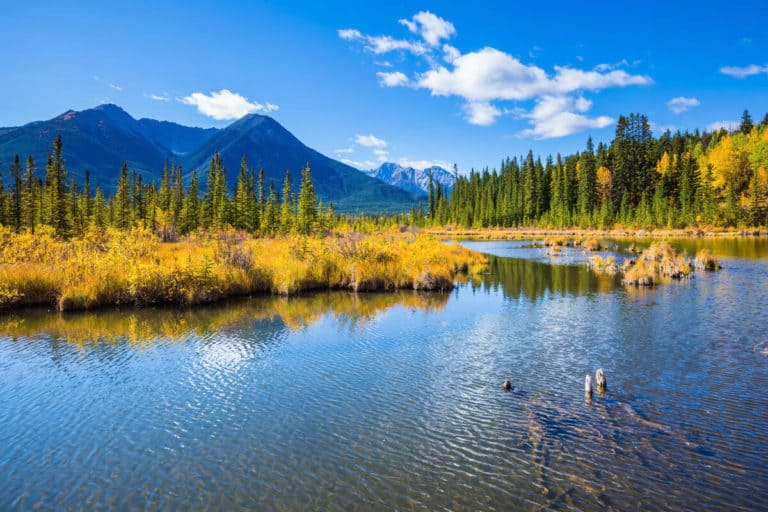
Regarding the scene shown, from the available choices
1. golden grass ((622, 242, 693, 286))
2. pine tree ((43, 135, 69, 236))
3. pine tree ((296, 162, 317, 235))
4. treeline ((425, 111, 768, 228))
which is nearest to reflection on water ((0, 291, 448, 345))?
golden grass ((622, 242, 693, 286))

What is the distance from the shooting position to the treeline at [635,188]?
93188 millimetres

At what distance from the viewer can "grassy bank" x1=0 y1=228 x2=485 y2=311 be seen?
22.5m

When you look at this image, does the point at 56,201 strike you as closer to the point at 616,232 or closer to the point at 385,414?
the point at 385,414

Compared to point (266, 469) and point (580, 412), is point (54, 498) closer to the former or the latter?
point (266, 469)

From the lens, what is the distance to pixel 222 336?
56.3 feet

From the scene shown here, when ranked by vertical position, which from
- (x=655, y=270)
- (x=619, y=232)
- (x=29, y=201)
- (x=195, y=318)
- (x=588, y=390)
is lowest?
(x=588, y=390)

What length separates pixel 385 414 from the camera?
33.9 feet

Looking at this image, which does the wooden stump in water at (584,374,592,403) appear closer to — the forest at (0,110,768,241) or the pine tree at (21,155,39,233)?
the forest at (0,110,768,241)

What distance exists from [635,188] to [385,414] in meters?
124

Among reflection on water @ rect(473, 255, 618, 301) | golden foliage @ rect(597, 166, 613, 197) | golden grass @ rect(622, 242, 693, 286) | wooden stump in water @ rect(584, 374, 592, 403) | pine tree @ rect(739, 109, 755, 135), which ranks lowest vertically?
wooden stump in water @ rect(584, 374, 592, 403)

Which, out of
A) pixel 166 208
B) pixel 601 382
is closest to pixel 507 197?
pixel 166 208

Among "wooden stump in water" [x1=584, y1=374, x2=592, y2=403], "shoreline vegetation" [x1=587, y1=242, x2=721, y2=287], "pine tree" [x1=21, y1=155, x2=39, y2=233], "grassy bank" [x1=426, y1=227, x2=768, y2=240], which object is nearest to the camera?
"wooden stump in water" [x1=584, y1=374, x2=592, y2=403]

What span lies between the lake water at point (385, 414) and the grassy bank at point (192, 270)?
301 centimetres

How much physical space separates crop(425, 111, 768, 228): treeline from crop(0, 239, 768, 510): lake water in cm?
8850
